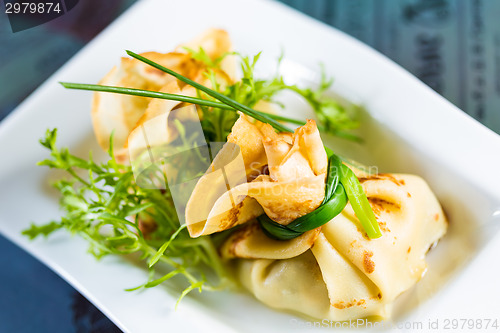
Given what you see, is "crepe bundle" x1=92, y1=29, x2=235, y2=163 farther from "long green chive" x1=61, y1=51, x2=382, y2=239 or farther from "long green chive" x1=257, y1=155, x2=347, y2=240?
"long green chive" x1=257, y1=155, x2=347, y2=240

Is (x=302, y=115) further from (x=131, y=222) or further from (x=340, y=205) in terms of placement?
(x=131, y=222)

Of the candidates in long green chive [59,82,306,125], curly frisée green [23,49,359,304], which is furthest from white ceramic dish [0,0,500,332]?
long green chive [59,82,306,125]

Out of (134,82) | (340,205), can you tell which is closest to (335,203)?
(340,205)

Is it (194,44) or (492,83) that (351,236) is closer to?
(194,44)

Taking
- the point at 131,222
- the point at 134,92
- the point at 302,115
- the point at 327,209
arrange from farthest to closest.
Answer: the point at 302,115
the point at 131,222
the point at 327,209
the point at 134,92

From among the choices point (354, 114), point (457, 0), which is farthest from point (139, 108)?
Answer: point (457, 0)

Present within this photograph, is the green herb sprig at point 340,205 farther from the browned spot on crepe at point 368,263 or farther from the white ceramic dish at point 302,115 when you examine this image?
the white ceramic dish at point 302,115
